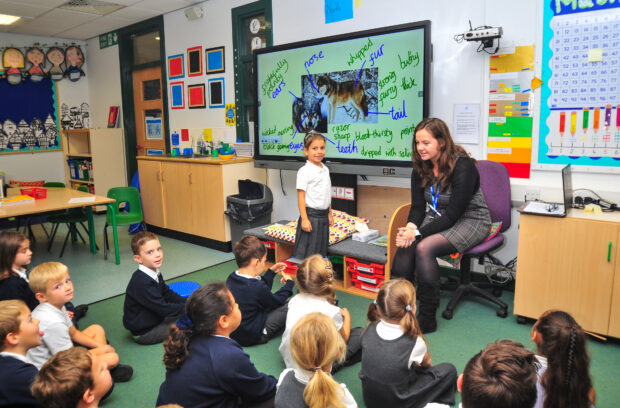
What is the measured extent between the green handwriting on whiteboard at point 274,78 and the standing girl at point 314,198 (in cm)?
104

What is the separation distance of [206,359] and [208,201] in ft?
10.5

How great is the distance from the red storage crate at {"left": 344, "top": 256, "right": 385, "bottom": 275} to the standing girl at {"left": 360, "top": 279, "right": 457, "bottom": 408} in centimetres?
138

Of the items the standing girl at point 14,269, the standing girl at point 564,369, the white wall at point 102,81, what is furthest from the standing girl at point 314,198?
the white wall at point 102,81

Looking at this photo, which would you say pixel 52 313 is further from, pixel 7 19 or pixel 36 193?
pixel 7 19

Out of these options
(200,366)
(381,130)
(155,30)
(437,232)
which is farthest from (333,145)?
(155,30)

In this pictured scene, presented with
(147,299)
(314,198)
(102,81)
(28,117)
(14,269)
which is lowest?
(147,299)

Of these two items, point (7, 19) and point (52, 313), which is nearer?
point (52, 313)

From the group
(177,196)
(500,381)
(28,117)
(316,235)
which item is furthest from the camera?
(28,117)

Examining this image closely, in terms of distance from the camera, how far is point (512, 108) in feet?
10.5

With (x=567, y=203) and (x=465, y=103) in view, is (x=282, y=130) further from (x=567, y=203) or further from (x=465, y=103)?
(x=567, y=203)

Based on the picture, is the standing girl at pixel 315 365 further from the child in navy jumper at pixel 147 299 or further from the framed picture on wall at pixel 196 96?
the framed picture on wall at pixel 196 96

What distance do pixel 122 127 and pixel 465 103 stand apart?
16.7ft

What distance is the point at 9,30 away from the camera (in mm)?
6398

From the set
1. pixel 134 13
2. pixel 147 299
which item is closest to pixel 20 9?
pixel 134 13
